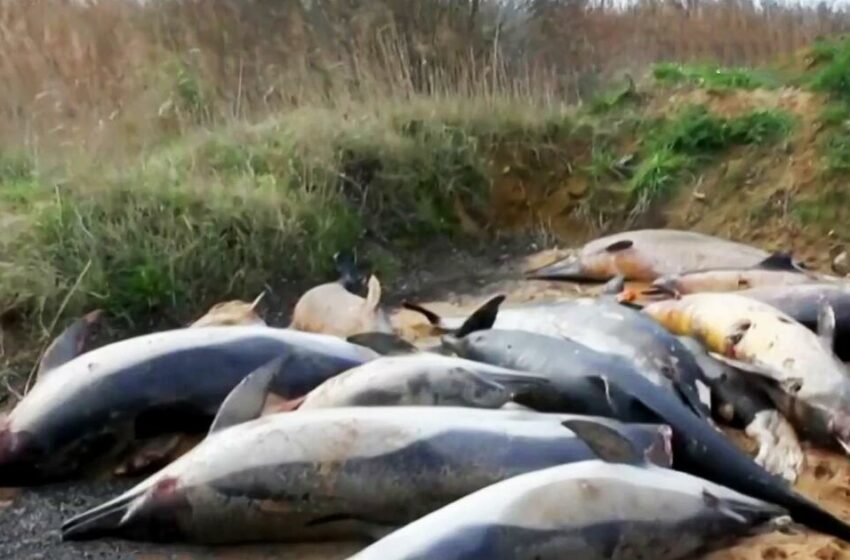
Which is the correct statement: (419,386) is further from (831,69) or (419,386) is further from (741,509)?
(831,69)

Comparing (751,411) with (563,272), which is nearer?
(751,411)

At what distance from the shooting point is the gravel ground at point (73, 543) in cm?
393

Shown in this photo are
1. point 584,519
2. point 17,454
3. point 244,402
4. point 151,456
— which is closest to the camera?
point 584,519

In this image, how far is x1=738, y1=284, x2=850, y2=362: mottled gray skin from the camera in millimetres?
5551

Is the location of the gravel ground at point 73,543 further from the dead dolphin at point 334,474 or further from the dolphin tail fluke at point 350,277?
the dolphin tail fluke at point 350,277

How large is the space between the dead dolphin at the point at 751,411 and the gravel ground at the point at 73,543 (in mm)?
1639

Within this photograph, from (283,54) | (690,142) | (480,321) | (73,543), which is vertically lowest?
(690,142)

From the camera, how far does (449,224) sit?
28.4ft

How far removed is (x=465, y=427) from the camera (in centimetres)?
388

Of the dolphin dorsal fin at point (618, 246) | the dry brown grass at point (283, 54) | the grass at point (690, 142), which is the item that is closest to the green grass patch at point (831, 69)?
the grass at point (690, 142)

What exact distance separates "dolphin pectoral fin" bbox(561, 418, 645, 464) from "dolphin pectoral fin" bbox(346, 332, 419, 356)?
108 centimetres

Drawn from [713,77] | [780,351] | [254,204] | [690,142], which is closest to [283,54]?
[713,77]

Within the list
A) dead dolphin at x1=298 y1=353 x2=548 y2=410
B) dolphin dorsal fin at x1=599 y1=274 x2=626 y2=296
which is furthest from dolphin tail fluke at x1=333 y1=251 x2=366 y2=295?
dead dolphin at x1=298 y1=353 x2=548 y2=410

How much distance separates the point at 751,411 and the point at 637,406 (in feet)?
2.83
